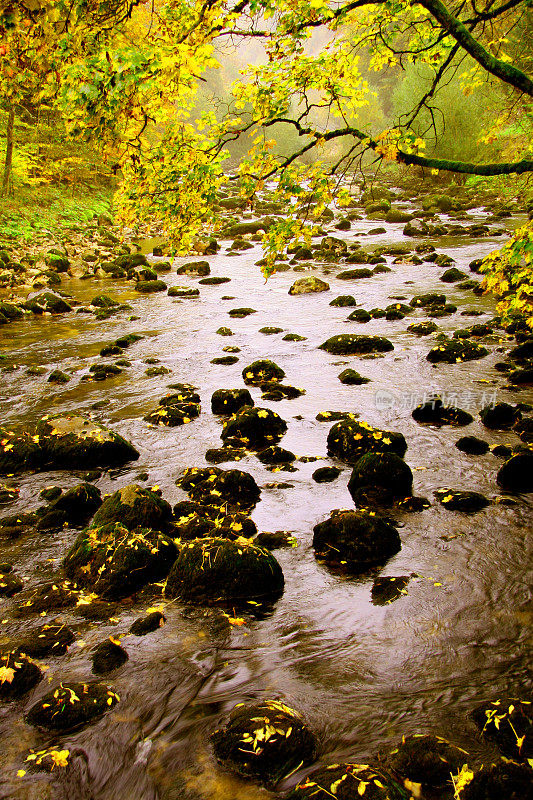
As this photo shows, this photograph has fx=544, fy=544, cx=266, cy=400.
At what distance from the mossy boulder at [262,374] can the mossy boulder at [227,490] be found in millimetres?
3676

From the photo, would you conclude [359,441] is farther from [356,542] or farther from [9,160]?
[9,160]

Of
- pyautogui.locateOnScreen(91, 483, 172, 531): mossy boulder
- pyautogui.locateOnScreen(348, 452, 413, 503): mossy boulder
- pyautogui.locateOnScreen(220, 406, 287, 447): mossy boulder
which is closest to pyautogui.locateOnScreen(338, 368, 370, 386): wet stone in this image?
pyautogui.locateOnScreen(220, 406, 287, 447): mossy boulder

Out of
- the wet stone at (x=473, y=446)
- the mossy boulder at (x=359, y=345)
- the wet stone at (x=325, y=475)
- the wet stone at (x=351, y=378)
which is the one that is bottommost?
the wet stone at (x=325, y=475)

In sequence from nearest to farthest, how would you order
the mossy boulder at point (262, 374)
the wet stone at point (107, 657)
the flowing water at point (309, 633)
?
the flowing water at point (309, 633)
the wet stone at point (107, 657)
the mossy boulder at point (262, 374)

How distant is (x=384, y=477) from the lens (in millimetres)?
5793

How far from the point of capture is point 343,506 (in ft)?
19.1

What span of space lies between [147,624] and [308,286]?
44.6 ft

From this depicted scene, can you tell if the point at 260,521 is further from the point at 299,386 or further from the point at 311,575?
the point at 299,386

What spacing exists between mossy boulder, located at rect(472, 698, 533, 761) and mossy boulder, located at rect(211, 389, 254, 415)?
5535 millimetres

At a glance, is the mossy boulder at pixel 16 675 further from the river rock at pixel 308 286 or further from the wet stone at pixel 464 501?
the river rock at pixel 308 286

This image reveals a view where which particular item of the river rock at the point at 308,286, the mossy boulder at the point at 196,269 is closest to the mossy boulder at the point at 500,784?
the river rock at the point at 308,286

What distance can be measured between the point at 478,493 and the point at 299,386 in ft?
13.8

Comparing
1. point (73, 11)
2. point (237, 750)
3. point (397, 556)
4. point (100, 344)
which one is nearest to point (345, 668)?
point (237, 750)

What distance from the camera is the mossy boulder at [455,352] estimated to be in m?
10.1
